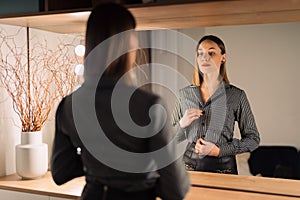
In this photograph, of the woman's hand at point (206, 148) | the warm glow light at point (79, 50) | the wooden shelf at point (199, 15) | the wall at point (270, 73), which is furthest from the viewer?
the warm glow light at point (79, 50)

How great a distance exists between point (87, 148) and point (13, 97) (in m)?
1.20

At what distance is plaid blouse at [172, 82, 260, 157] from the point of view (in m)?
2.05

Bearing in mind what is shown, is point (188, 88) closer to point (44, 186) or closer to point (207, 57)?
point (207, 57)

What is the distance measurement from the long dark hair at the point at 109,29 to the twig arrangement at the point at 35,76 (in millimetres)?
1190

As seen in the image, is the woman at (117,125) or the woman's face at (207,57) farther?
the woman's face at (207,57)

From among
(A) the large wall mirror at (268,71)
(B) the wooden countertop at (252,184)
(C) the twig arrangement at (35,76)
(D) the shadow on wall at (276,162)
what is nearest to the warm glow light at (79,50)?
(C) the twig arrangement at (35,76)

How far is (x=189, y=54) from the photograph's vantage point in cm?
212

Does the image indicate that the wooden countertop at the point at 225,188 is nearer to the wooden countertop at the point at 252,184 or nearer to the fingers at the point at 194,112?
the wooden countertop at the point at 252,184

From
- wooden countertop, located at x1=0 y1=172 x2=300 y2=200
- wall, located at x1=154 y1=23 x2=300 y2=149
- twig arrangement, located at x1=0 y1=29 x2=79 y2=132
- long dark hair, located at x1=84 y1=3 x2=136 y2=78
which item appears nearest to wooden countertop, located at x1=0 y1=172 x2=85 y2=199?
wooden countertop, located at x1=0 y1=172 x2=300 y2=200

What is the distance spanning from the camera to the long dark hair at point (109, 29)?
4.67 feet

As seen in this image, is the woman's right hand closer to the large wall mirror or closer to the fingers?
the fingers

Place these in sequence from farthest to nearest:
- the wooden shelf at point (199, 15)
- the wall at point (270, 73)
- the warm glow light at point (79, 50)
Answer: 1. the warm glow light at point (79, 50)
2. the wall at point (270, 73)
3. the wooden shelf at point (199, 15)

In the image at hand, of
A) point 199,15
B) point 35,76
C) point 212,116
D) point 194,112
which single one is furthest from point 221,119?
point 35,76

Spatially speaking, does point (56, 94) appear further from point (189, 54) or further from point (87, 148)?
point (87, 148)
